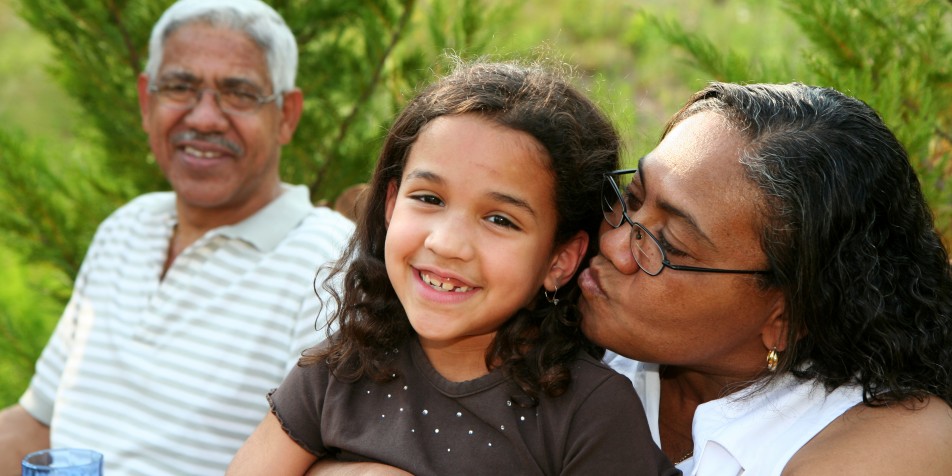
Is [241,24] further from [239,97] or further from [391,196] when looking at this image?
[391,196]

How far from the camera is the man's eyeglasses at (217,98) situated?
326cm

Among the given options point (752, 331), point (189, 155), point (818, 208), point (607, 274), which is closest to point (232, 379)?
point (189, 155)

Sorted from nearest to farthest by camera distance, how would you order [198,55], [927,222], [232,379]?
Result: 1. [927,222]
2. [232,379]
3. [198,55]

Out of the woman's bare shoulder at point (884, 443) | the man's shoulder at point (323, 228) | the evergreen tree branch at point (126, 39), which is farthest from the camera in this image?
the evergreen tree branch at point (126, 39)

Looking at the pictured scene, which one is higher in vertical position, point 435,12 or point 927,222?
point 435,12

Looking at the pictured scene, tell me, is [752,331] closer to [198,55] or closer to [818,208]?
[818,208]

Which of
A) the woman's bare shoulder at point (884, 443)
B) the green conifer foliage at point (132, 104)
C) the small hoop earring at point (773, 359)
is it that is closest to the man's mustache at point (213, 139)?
the green conifer foliage at point (132, 104)

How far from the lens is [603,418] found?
213 cm

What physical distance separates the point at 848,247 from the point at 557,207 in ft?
1.94

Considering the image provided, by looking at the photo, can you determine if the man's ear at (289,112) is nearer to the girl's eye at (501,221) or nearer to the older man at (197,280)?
the older man at (197,280)

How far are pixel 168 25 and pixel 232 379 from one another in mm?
1143

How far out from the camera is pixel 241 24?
10.7 ft

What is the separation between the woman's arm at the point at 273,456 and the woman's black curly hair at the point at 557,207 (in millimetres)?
186

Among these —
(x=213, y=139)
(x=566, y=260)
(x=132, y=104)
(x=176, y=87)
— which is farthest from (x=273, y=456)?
(x=132, y=104)
